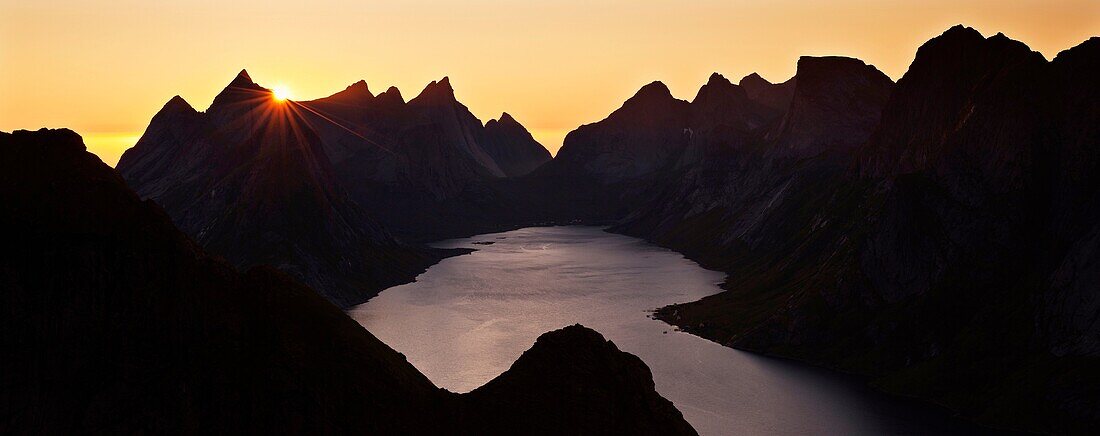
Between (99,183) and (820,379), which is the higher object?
(99,183)

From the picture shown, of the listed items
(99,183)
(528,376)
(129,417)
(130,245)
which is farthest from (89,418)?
(528,376)

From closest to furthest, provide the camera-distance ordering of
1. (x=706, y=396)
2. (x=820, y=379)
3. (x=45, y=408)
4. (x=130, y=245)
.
Answer: (x=45, y=408)
(x=130, y=245)
(x=706, y=396)
(x=820, y=379)

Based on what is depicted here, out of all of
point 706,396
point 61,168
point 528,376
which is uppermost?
point 61,168

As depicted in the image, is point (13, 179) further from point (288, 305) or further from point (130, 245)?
point (288, 305)

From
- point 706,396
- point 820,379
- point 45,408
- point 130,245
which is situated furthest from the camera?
point 820,379

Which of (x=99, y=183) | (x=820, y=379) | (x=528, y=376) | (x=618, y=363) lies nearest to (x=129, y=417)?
(x=99, y=183)

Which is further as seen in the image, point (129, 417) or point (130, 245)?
point (130, 245)
